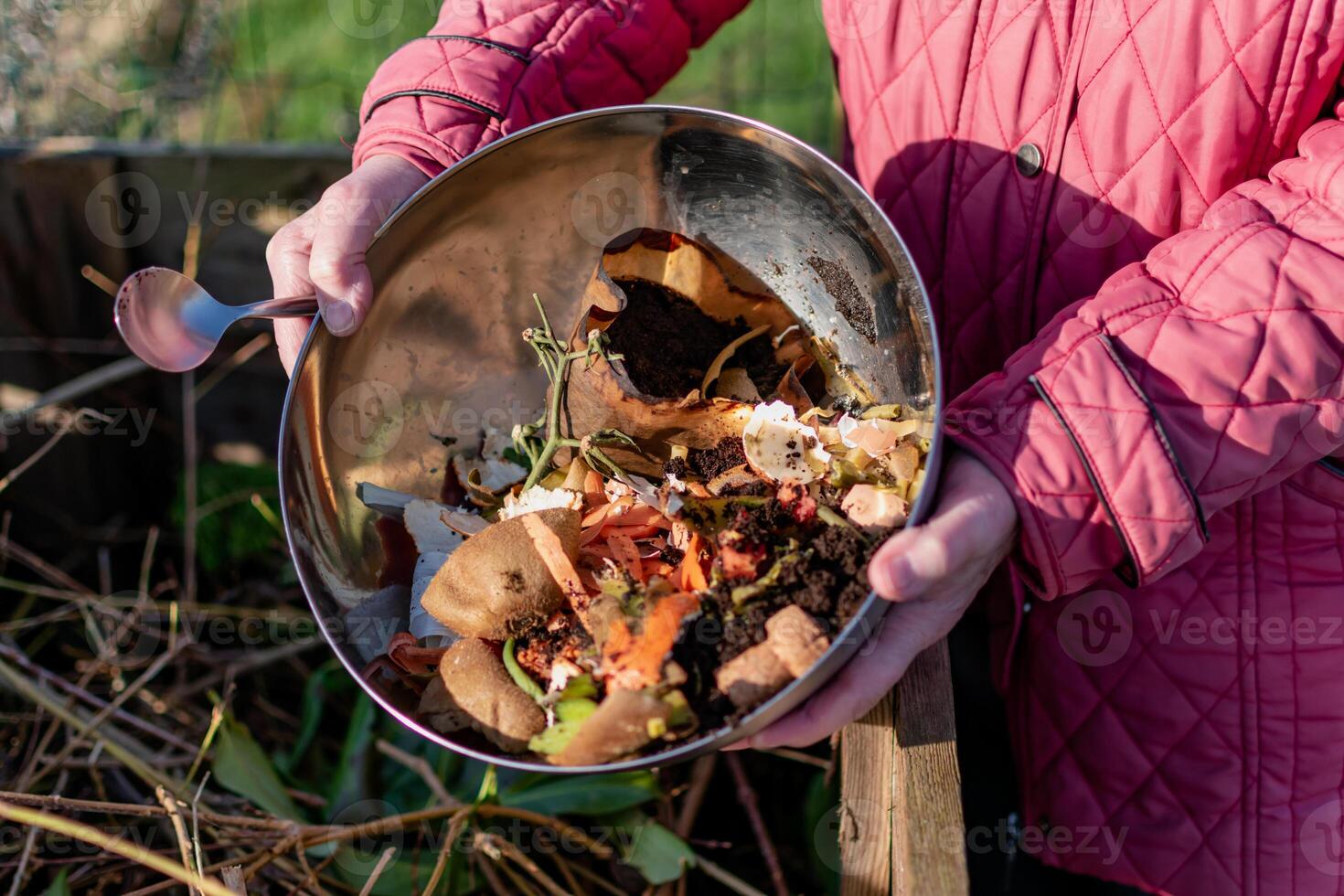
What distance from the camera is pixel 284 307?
87cm

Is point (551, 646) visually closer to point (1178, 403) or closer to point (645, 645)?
point (645, 645)

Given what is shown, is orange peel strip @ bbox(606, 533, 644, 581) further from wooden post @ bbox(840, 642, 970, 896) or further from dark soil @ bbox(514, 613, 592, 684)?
wooden post @ bbox(840, 642, 970, 896)

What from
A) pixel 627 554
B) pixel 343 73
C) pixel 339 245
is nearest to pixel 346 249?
pixel 339 245

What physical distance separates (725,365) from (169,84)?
2333mm

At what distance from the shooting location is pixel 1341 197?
74 cm

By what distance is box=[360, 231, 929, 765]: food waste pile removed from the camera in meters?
0.71

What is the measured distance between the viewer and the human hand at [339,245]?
2.84 feet

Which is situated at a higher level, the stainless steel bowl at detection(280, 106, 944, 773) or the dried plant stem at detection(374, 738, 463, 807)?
the stainless steel bowl at detection(280, 106, 944, 773)

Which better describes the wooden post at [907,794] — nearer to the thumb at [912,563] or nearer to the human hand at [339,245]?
the thumb at [912,563]

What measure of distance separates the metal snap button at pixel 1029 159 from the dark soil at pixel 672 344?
29cm

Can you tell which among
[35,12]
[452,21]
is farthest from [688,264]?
[35,12]

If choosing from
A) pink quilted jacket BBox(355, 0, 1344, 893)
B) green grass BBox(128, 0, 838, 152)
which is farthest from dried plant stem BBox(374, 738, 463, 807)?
green grass BBox(128, 0, 838, 152)

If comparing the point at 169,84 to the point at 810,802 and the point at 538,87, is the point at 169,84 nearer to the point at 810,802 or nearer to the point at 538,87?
the point at 538,87

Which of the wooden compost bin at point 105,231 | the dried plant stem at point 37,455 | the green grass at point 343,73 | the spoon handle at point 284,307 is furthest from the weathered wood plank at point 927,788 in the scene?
the green grass at point 343,73
